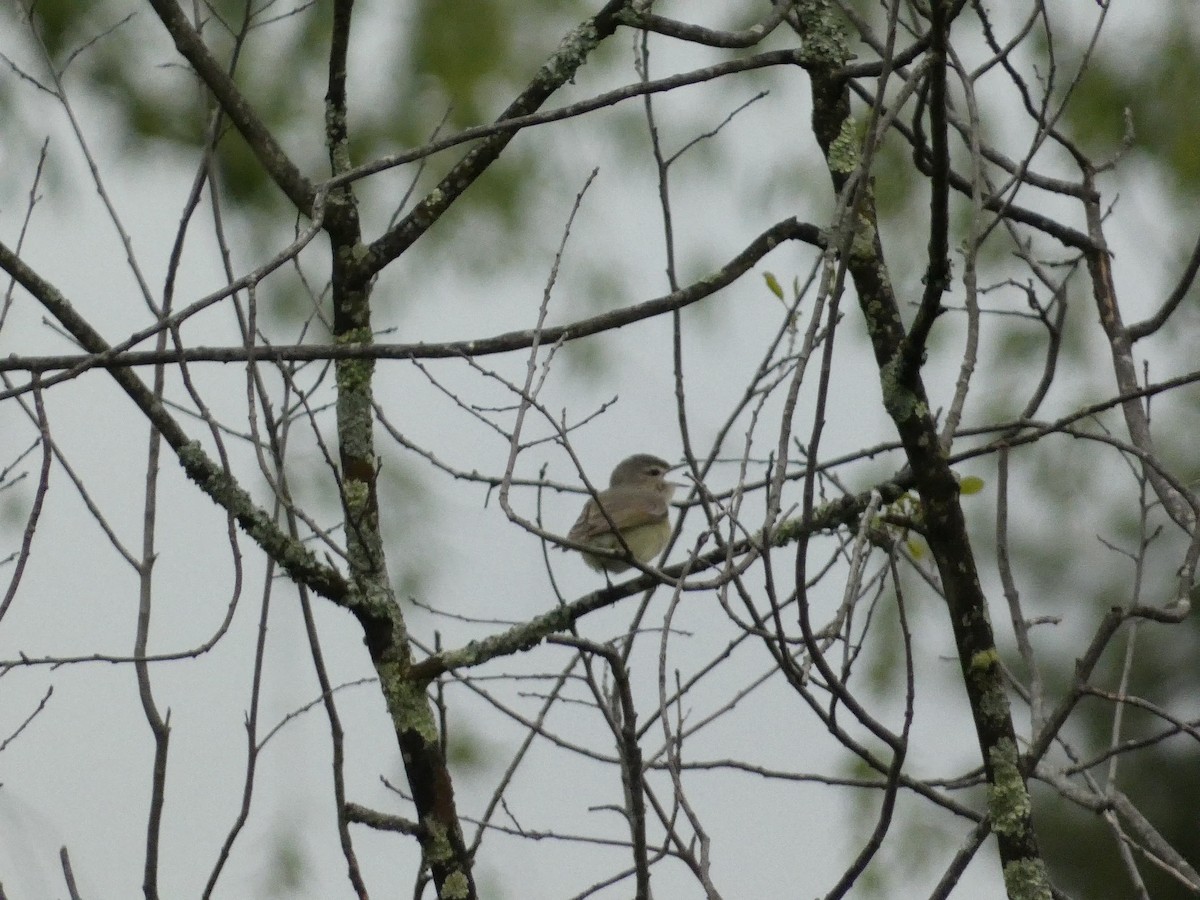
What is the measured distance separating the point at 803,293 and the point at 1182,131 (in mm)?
3442

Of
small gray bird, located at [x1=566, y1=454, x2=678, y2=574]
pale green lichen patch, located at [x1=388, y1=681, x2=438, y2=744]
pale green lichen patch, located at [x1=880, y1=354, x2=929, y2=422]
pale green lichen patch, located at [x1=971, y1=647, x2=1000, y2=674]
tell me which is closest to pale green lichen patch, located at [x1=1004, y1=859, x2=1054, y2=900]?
pale green lichen patch, located at [x1=971, y1=647, x2=1000, y2=674]

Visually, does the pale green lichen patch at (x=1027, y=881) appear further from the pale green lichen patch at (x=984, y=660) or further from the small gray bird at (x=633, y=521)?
the small gray bird at (x=633, y=521)

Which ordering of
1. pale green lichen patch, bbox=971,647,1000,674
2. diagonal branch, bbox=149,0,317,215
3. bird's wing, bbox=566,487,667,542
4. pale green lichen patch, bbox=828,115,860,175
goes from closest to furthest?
1. pale green lichen patch, bbox=971,647,1000,674
2. pale green lichen patch, bbox=828,115,860,175
3. diagonal branch, bbox=149,0,317,215
4. bird's wing, bbox=566,487,667,542

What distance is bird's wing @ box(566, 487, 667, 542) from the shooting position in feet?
17.2

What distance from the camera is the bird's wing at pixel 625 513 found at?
5.25m

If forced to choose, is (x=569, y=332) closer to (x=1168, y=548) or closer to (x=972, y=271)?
(x=972, y=271)

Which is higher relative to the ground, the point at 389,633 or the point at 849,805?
the point at 849,805

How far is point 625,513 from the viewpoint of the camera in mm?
5387

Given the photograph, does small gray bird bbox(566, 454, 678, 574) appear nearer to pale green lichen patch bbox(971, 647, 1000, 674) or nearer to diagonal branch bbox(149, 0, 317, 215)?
diagonal branch bbox(149, 0, 317, 215)

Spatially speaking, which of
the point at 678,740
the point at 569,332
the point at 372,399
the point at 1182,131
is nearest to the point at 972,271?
the point at 569,332

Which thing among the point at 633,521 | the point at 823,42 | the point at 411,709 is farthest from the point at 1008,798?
→ the point at 633,521

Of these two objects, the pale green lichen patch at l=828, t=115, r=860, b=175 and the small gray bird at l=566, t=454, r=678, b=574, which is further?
the small gray bird at l=566, t=454, r=678, b=574

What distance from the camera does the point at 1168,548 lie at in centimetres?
591

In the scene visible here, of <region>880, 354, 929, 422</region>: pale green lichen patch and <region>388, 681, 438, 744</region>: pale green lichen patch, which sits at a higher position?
<region>880, 354, 929, 422</region>: pale green lichen patch
